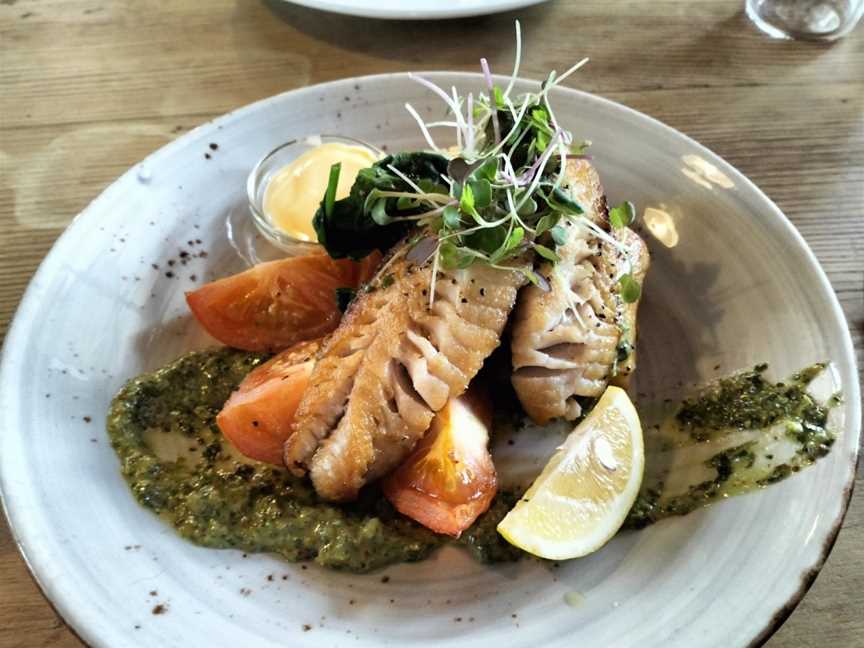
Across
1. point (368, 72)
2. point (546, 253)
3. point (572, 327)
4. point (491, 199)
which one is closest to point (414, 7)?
point (368, 72)

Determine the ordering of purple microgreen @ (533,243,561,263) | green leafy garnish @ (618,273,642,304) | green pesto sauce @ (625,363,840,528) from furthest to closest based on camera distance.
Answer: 1. green leafy garnish @ (618,273,642,304)
2. purple microgreen @ (533,243,561,263)
3. green pesto sauce @ (625,363,840,528)

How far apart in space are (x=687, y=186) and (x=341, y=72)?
1874 millimetres

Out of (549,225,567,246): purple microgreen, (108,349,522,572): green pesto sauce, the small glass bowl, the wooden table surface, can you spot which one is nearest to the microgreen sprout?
(549,225,567,246): purple microgreen

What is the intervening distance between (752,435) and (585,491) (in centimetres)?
55

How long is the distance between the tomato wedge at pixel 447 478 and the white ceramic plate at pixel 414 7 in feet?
6.85

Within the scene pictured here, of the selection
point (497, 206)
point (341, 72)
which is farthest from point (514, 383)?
point (341, 72)

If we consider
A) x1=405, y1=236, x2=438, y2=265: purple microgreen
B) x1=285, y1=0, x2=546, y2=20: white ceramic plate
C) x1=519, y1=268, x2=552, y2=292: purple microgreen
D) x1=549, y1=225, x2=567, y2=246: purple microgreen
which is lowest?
x1=519, y1=268, x2=552, y2=292: purple microgreen

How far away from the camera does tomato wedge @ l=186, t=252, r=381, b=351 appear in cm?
262

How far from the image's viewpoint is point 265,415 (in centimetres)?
227

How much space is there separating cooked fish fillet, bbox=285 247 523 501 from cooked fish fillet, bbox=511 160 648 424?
104 mm

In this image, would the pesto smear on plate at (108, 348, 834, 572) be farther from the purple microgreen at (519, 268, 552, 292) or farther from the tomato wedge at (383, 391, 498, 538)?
the purple microgreen at (519, 268, 552, 292)

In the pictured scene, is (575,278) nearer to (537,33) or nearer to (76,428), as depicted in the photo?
(76,428)

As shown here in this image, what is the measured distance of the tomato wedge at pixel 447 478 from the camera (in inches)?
84.0

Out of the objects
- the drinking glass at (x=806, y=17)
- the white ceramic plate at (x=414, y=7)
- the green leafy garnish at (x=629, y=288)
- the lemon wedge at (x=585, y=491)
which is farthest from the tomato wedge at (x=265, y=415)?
the drinking glass at (x=806, y=17)
